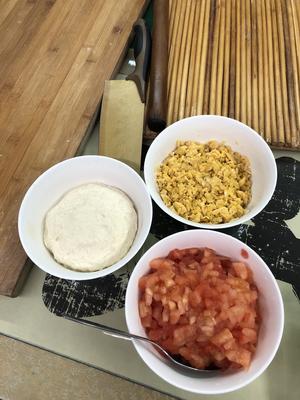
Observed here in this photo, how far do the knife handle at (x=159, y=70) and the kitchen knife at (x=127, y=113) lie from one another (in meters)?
0.03

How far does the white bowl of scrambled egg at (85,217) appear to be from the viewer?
77cm

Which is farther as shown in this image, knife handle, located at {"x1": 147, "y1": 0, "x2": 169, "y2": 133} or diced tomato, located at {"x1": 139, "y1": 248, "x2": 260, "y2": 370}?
knife handle, located at {"x1": 147, "y1": 0, "x2": 169, "y2": 133}

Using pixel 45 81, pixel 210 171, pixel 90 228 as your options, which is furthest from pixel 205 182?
pixel 45 81

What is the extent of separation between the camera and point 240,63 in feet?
3.46

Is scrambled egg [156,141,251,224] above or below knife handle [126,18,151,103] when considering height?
below

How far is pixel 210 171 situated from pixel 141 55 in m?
0.40

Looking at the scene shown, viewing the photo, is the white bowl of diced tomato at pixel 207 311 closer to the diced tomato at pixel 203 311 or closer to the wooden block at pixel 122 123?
the diced tomato at pixel 203 311

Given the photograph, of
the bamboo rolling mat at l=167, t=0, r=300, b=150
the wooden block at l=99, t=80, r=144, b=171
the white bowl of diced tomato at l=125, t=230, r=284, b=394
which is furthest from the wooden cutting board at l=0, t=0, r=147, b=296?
Result: the white bowl of diced tomato at l=125, t=230, r=284, b=394

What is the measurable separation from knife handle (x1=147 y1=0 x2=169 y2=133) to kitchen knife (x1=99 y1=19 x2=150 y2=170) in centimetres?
3

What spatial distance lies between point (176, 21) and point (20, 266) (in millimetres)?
819

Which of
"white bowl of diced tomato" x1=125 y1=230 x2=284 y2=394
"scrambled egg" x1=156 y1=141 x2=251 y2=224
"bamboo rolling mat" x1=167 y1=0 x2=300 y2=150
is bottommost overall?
"white bowl of diced tomato" x1=125 y1=230 x2=284 y2=394

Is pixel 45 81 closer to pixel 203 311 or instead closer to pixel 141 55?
pixel 141 55

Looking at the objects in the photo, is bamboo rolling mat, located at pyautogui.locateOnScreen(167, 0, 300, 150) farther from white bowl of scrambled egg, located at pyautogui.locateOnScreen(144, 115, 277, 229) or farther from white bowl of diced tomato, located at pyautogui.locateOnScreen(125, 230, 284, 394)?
white bowl of diced tomato, located at pyautogui.locateOnScreen(125, 230, 284, 394)

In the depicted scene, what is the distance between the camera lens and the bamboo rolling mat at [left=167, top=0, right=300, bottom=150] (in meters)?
0.98
